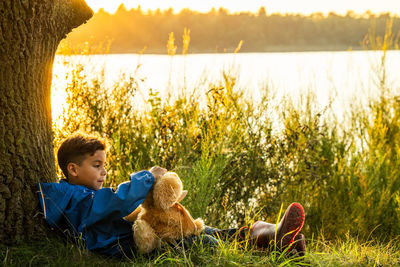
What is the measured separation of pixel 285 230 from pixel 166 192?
656 mm

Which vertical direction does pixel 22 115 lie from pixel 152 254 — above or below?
above

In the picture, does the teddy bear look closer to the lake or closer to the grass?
the grass

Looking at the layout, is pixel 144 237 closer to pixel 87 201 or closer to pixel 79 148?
pixel 87 201

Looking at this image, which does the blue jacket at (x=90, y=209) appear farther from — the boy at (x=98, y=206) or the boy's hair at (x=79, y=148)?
the boy's hair at (x=79, y=148)

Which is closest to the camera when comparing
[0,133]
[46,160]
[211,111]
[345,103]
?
[0,133]

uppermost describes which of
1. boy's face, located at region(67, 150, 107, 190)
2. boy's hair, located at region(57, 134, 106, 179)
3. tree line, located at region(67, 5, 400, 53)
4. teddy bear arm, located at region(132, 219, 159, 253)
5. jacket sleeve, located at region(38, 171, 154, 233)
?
tree line, located at region(67, 5, 400, 53)

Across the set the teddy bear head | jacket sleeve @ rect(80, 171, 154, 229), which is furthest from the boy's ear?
the teddy bear head

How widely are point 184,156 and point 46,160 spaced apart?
1.23 metres

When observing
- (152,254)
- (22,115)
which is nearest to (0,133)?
(22,115)

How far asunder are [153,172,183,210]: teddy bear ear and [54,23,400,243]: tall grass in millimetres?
1432

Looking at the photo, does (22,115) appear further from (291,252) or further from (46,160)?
(291,252)

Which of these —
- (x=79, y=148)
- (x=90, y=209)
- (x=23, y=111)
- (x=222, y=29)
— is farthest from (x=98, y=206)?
(x=222, y=29)

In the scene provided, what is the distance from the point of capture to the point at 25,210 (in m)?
2.57

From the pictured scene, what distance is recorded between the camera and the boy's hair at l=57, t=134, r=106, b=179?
8.80 feet
